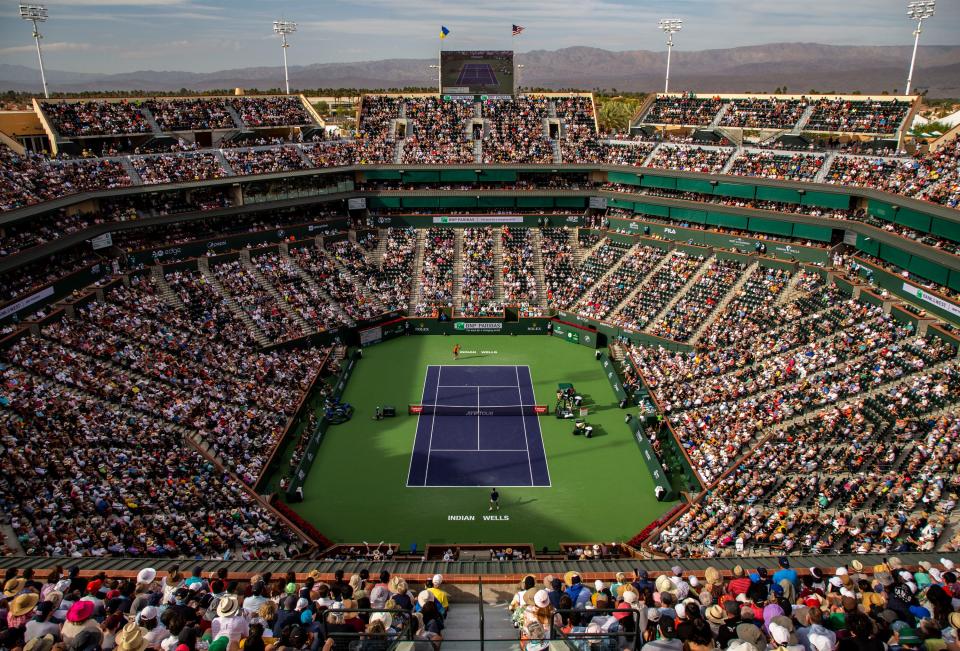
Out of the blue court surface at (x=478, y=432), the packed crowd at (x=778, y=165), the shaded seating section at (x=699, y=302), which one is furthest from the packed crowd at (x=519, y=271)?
the packed crowd at (x=778, y=165)

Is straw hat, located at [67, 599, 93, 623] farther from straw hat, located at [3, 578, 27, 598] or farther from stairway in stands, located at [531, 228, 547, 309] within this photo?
stairway in stands, located at [531, 228, 547, 309]

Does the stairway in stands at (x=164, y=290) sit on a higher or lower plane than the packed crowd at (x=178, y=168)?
lower

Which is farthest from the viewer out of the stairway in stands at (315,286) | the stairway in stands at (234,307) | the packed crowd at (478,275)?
the packed crowd at (478,275)

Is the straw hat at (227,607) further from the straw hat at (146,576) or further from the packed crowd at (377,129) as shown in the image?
the packed crowd at (377,129)

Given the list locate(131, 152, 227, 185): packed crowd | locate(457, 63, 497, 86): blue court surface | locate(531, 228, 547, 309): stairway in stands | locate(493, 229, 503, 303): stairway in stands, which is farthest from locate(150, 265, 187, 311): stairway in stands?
locate(457, 63, 497, 86): blue court surface

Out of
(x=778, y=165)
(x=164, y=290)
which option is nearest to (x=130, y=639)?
(x=164, y=290)

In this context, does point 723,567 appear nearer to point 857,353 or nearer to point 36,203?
point 857,353
